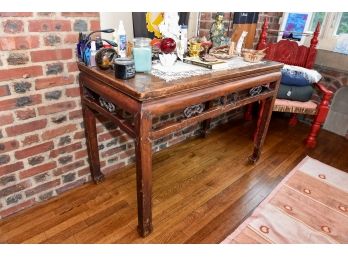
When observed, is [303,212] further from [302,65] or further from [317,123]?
[302,65]

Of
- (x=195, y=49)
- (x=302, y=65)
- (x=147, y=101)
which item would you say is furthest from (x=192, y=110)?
(x=302, y=65)

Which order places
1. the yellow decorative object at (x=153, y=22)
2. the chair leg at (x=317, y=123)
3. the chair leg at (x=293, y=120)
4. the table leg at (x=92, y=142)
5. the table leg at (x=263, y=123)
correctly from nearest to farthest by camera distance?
1. the table leg at (x=92, y=142)
2. the yellow decorative object at (x=153, y=22)
3. the table leg at (x=263, y=123)
4. the chair leg at (x=317, y=123)
5. the chair leg at (x=293, y=120)

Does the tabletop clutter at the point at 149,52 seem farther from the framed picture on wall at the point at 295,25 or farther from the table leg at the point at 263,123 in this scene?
the framed picture on wall at the point at 295,25

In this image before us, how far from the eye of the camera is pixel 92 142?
64.4 inches

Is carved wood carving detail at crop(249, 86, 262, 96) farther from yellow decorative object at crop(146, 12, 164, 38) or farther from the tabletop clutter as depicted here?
yellow decorative object at crop(146, 12, 164, 38)

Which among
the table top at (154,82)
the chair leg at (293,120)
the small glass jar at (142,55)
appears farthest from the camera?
the chair leg at (293,120)

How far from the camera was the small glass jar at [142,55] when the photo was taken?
126cm

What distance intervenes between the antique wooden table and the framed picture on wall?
1432 mm

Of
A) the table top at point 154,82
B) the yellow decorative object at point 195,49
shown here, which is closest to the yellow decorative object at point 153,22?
the yellow decorative object at point 195,49

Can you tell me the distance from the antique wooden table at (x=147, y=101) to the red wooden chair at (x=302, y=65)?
2.50 feet

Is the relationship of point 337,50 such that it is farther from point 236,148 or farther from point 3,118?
point 3,118

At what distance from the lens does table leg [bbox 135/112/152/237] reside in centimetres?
110

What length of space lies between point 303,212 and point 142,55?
4.70ft

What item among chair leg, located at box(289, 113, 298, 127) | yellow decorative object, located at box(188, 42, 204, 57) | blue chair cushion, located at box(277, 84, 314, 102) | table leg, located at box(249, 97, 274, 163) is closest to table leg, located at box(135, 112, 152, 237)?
yellow decorative object, located at box(188, 42, 204, 57)
